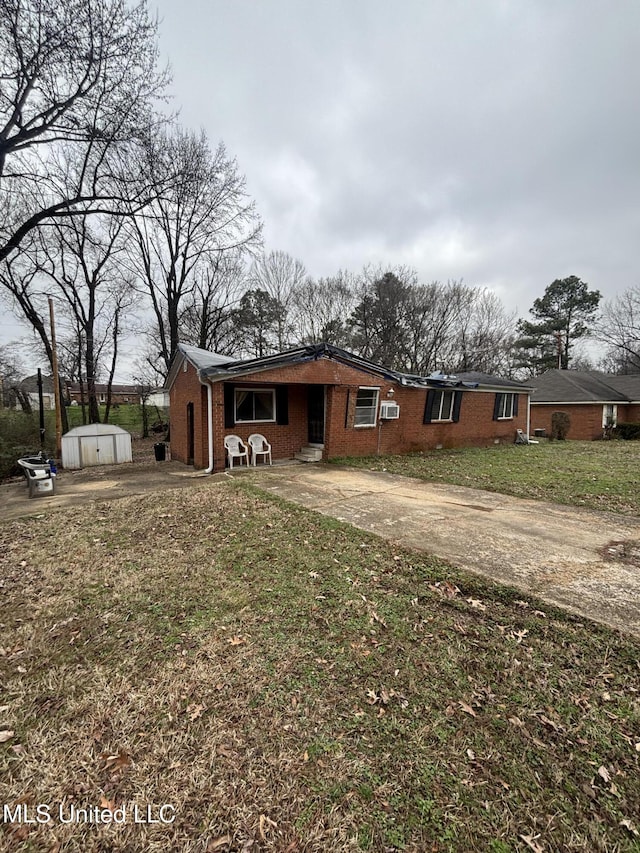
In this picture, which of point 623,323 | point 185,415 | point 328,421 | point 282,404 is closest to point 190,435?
point 185,415

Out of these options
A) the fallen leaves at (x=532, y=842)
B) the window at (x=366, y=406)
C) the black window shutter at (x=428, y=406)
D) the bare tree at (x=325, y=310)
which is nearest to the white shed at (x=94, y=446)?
the window at (x=366, y=406)

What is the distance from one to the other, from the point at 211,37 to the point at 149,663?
40.5 feet

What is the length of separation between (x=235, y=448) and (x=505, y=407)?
12.7m

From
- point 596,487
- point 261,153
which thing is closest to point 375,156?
point 261,153

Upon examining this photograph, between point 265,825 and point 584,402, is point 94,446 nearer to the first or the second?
point 265,825

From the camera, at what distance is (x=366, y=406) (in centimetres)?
1182

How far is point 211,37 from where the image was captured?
8.30 metres

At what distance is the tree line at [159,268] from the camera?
8.16m

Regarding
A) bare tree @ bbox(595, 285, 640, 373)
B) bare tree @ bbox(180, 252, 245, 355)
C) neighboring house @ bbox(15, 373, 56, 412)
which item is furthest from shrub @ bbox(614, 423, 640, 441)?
neighboring house @ bbox(15, 373, 56, 412)

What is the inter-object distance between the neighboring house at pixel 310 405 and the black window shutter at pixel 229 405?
3cm

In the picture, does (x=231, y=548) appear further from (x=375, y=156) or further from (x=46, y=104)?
(x=375, y=156)

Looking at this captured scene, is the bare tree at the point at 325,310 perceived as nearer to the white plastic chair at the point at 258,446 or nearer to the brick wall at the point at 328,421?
the brick wall at the point at 328,421

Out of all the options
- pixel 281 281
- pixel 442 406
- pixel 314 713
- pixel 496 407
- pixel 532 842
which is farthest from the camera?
pixel 281 281

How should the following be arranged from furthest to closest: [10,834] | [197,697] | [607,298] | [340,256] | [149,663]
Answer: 1. [607,298]
2. [340,256]
3. [149,663]
4. [197,697]
5. [10,834]
